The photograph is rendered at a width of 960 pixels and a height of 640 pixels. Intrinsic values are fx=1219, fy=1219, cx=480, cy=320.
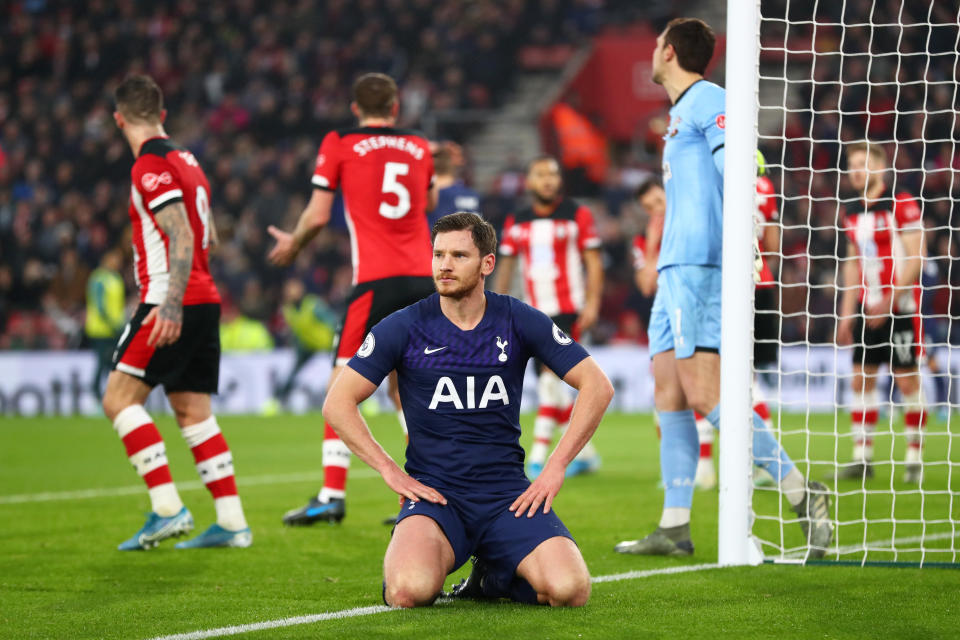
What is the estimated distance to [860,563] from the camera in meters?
5.32

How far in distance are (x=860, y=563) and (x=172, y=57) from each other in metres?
22.6

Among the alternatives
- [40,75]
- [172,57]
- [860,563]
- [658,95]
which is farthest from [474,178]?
[860,563]

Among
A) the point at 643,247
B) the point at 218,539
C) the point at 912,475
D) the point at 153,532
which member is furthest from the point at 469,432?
the point at 643,247

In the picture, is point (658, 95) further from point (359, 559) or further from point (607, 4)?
point (359, 559)

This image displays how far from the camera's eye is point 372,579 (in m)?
5.10

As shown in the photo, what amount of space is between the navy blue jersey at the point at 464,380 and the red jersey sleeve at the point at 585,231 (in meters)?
5.45

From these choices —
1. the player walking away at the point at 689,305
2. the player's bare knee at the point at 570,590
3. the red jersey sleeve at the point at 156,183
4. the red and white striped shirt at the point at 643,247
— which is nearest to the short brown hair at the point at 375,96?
the red jersey sleeve at the point at 156,183

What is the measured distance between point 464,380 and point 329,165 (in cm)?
280

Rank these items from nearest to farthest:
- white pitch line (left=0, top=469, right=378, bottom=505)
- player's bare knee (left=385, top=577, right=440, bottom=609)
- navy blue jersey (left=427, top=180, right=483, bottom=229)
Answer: player's bare knee (left=385, top=577, right=440, bottom=609)
white pitch line (left=0, top=469, right=378, bottom=505)
navy blue jersey (left=427, top=180, right=483, bottom=229)

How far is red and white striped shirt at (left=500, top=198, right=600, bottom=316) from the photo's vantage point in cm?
1000

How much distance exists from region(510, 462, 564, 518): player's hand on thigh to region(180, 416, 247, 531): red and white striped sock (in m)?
2.24

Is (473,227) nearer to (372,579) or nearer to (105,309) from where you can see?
(372,579)

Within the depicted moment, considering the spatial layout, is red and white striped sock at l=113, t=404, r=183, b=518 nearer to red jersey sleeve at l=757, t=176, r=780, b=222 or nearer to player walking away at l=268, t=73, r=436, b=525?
player walking away at l=268, t=73, r=436, b=525

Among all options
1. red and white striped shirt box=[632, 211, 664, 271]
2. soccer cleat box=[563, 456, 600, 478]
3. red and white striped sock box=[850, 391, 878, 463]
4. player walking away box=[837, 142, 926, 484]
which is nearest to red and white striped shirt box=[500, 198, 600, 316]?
red and white striped shirt box=[632, 211, 664, 271]
